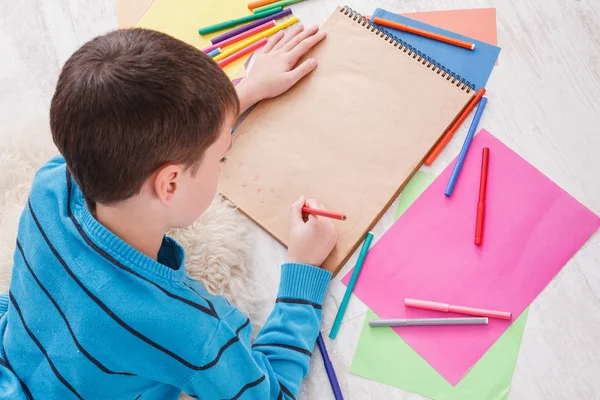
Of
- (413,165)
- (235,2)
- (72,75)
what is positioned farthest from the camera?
(235,2)

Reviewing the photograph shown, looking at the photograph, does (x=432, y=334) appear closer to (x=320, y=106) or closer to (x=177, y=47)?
(x=320, y=106)

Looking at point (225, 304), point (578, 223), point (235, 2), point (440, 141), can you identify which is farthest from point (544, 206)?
point (235, 2)

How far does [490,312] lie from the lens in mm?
725

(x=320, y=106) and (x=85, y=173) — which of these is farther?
(x=320, y=106)

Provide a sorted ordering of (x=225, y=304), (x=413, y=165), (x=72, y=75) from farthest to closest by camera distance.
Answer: (x=413, y=165)
(x=225, y=304)
(x=72, y=75)

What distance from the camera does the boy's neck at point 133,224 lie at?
23.2 inches

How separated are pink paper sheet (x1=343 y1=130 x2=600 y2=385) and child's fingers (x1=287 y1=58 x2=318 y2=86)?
0.79ft

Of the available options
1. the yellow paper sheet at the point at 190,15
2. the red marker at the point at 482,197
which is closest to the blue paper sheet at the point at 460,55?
the red marker at the point at 482,197

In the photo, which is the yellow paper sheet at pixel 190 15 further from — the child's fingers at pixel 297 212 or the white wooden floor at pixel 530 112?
the child's fingers at pixel 297 212

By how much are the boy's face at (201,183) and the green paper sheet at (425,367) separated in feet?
0.91

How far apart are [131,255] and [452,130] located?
0.45 m

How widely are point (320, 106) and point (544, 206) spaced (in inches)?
12.8

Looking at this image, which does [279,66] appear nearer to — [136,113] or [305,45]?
[305,45]

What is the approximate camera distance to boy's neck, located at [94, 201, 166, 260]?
59cm
